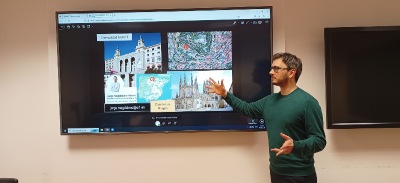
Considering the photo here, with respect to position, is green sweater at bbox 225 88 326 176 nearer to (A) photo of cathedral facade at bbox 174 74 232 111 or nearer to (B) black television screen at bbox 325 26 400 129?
(A) photo of cathedral facade at bbox 174 74 232 111

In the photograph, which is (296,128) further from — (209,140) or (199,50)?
(199,50)

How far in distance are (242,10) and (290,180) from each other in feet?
4.33

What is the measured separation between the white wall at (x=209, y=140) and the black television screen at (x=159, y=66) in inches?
4.8

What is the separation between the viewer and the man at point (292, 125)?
83.1 inches

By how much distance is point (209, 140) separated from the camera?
2.71 m

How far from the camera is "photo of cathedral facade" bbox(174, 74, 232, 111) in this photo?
2.63 metres

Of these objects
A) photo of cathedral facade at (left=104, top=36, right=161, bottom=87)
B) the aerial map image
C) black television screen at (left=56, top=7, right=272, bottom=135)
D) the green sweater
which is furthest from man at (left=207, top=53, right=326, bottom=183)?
photo of cathedral facade at (left=104, top=36, right=161, bottom=87)

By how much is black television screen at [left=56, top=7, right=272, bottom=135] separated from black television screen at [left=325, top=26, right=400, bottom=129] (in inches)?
20.5

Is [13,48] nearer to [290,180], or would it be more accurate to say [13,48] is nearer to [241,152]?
[241,152]

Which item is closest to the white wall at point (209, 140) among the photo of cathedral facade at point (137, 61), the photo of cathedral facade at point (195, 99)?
the photo of cathedral facade at point (195, 99)

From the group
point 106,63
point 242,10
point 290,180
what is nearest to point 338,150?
point 290,180

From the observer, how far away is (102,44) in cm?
262

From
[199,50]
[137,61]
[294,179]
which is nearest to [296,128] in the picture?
[294,179]

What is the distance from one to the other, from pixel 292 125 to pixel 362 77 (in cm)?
88
